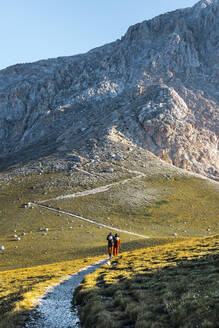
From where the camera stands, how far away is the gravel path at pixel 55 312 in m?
14.8

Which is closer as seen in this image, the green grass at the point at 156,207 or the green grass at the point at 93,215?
the green grass at the point at 93,215

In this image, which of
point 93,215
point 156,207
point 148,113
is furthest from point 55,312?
point 148,113

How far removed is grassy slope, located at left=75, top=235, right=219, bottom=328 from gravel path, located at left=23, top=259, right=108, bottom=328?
0.78 meters

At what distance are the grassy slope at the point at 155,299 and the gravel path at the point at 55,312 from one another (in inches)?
30.6

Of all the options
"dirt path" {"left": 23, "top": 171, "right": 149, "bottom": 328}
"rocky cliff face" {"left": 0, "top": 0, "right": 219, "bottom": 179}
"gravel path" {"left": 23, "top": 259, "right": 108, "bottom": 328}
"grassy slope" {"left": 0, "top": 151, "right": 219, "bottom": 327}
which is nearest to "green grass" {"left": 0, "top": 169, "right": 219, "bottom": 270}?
"grassy slope" {"left": 0, "top": 151, "right": 219, "bottom": 327}

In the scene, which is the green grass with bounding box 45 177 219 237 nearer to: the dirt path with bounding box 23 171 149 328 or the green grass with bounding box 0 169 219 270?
the green grass with bounding box 0 169 219 270

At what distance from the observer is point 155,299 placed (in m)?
15.5

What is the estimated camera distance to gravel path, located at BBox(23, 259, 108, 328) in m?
14.8

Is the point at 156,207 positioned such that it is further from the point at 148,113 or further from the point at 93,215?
the point at 148,113

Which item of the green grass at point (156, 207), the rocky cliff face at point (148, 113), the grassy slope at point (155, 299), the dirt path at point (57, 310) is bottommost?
the dirt path at point (57, 310)

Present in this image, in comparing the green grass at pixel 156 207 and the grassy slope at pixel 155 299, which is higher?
the green grass at pixel 156 207

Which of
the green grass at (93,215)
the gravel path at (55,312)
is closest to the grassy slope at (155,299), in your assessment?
the gravel path at (55,312)

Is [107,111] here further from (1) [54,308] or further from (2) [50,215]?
(1) [54,308]

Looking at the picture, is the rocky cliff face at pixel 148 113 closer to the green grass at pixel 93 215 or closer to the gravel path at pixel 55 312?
the green grass at pixel 93 215
